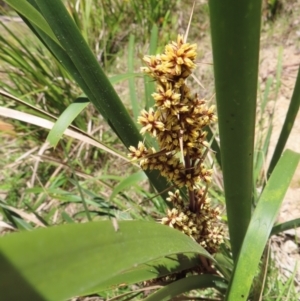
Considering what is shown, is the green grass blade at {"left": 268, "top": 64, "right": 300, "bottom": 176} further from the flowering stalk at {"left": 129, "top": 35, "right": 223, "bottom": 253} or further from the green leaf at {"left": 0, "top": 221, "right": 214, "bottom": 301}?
the green leaf at {"left": 0, "top": 221, "right": 214, "bottom": 301}

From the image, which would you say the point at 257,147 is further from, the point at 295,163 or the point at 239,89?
the point at 239,89

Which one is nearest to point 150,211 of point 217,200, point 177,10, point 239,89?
point 217,200

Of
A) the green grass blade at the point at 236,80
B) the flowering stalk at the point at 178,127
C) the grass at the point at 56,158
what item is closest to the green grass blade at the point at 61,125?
the flowering stalk at the point at 178,127

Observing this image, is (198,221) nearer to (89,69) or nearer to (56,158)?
(89,69)

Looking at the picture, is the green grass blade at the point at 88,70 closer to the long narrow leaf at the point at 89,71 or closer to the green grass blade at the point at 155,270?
the long narrow leaf at the point at 89,71

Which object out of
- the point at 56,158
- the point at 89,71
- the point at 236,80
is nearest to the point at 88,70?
the point at 89,71
